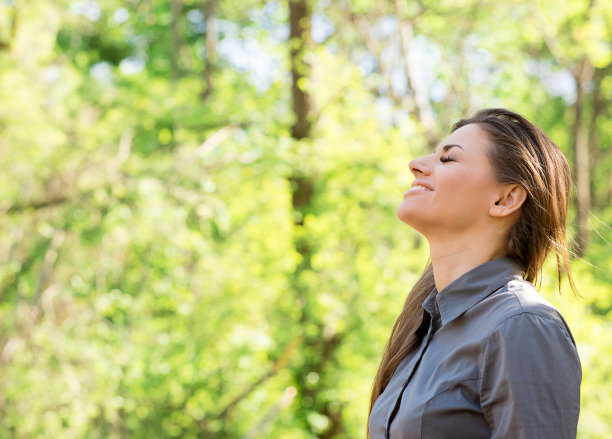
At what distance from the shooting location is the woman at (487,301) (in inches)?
43.0

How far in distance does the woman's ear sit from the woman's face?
0.4 inches

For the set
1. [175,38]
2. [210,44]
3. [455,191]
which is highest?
[455,191]

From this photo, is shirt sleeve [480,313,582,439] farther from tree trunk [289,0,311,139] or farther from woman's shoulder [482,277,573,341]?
tree trunk [289,0,311,139]

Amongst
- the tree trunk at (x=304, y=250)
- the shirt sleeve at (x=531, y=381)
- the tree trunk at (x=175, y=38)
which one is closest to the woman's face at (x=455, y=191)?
the shirt sleeve at (x=531, y=381)

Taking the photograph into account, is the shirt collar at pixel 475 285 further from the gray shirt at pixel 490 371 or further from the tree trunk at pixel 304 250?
the tree trunk at pixel 304 250

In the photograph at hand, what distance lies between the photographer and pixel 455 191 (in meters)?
1.38

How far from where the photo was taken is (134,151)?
7523mm

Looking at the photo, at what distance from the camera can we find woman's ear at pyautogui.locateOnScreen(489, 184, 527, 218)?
4.42 ft

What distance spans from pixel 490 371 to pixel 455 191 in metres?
0.37

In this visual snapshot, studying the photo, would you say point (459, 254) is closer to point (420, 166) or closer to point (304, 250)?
point (420, 166)

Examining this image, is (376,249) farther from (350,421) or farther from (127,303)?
(127,303)

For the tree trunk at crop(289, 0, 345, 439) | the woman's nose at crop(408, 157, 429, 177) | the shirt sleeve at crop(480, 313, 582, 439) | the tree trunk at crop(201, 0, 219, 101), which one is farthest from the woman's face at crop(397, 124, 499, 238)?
the tree trunk at crop(201, 0, 219, 101)

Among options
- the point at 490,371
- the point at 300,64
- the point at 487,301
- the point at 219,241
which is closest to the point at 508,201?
the point at 487,301

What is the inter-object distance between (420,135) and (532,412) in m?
6.72
